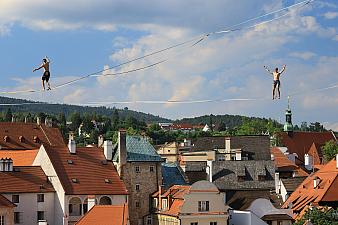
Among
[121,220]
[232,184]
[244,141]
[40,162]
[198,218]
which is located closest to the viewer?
[121,220]

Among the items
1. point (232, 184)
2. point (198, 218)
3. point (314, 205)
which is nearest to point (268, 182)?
point (232, 184)

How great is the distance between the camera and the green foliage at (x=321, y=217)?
51.8m

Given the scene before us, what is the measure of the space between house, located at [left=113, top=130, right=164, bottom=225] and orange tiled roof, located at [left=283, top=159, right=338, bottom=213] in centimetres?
1124

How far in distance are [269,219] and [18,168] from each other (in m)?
20.1

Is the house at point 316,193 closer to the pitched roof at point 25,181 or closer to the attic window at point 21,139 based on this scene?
the pitched roof at point 25,181

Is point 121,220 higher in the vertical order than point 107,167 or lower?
lower

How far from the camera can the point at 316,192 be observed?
62.3m

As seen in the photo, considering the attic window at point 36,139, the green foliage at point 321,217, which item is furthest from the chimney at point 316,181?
the attic window at point 36,139

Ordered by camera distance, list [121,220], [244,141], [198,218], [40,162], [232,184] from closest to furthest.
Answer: [121,220] < [198,218] < [40,162] < [232,184] < [244,141]

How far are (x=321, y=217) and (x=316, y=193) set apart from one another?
10081 millimetres

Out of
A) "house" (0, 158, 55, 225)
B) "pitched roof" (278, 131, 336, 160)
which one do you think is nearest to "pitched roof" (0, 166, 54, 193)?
"house" (0, 158, 55, 225)

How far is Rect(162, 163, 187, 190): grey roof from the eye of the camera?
6738 cm

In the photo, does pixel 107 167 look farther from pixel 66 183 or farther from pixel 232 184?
pixel 232 184

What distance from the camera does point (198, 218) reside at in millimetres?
56344
